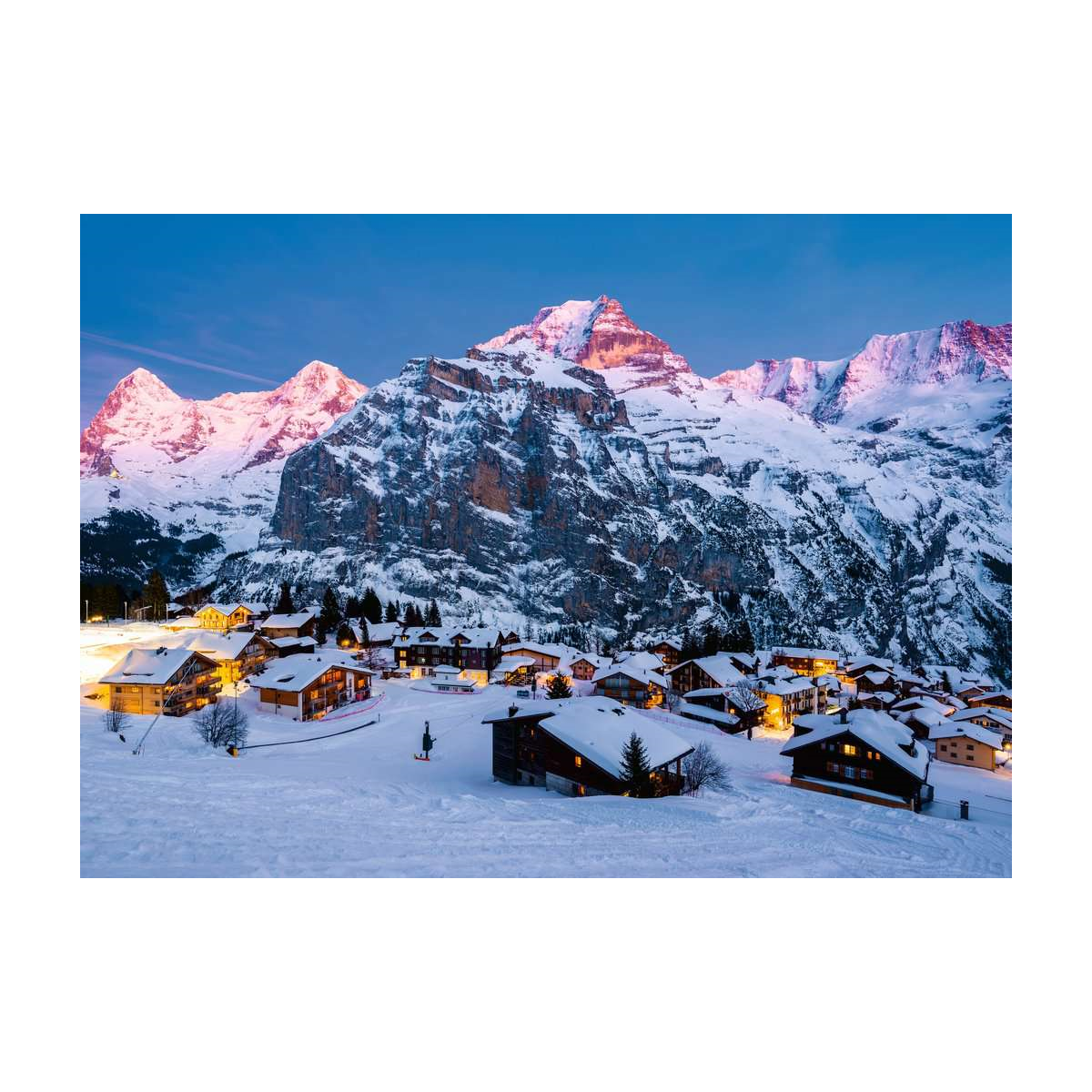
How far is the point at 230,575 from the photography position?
126 m

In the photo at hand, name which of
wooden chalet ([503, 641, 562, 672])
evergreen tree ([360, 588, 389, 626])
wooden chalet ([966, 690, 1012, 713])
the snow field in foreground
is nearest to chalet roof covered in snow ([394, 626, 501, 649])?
wooden chalet ([503, 641, 562, 672])

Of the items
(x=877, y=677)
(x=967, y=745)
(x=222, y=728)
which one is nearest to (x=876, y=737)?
(x=967, y=745)

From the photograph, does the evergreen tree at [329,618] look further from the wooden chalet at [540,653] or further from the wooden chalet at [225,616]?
the wooden chalet at [540,653]

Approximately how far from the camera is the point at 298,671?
30.8m

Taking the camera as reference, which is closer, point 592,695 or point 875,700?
point 592,695

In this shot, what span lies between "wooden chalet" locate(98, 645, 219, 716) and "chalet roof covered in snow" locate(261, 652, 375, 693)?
3.72m

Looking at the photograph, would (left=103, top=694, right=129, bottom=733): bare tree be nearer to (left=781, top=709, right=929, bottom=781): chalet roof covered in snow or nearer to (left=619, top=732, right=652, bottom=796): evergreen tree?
(left=619, top=732, right=652, bottom=796): evergreen tree

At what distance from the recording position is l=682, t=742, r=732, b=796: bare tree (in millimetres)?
17688

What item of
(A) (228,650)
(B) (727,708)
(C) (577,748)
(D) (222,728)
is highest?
(C) (577,748)

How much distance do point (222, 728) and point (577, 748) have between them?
13.2 metres

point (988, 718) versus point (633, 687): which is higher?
point (633, 687)

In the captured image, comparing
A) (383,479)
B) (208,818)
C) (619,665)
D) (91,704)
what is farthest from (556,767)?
(383,479)

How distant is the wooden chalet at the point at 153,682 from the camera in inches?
968

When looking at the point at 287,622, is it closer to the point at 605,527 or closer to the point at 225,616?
the point at 225,616
